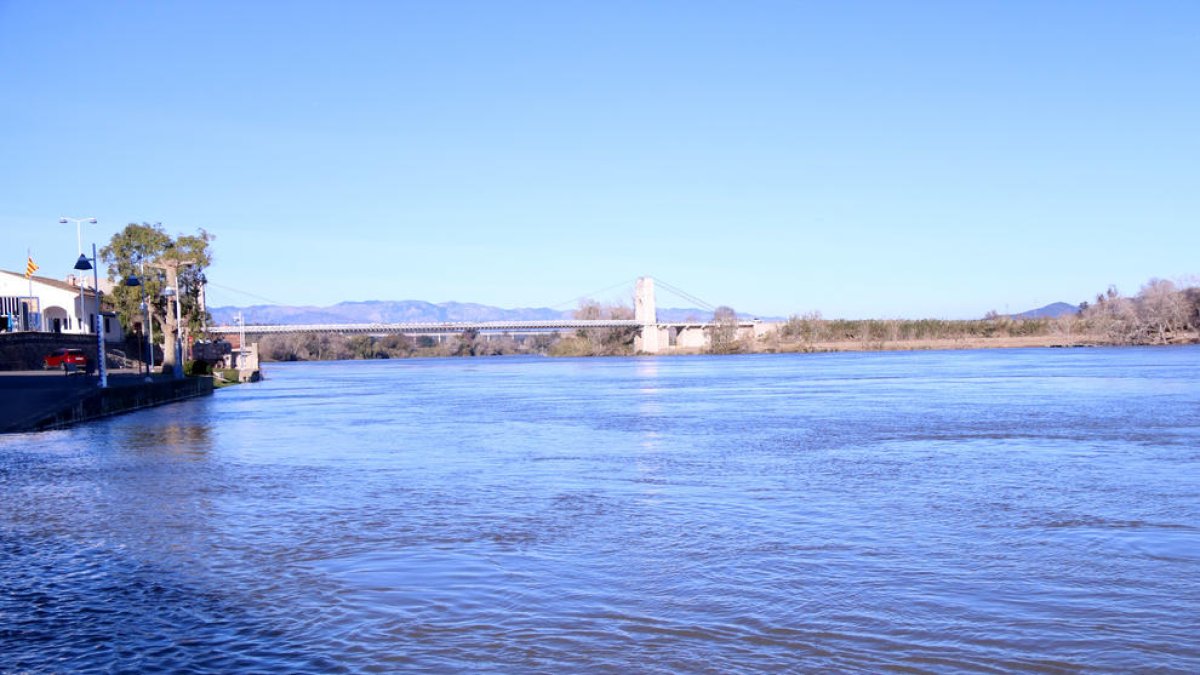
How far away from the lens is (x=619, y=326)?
11388 centimetres

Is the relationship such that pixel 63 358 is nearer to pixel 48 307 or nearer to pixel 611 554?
pixel 48 307

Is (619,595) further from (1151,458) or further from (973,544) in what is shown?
(1151,458)

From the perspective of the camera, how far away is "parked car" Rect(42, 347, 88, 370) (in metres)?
40.2

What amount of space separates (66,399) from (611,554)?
19968mm

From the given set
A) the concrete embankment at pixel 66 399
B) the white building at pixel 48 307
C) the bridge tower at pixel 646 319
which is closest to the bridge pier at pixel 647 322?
the bridge tower at pixel 646 319

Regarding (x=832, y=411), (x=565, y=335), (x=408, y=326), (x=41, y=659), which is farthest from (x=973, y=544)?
(x=565, y=335)

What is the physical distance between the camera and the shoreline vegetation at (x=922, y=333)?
3393 inches

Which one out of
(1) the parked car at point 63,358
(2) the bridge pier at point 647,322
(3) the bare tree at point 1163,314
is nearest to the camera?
(1) the parked car at point 63,358

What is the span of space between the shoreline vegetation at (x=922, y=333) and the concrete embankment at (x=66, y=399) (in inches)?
3033

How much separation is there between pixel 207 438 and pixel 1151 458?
15643mm

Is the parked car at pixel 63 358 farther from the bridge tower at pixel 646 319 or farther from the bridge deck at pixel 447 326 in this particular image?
the bridge tower at pixel 646 319

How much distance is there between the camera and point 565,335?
Result: 13225 centimetres

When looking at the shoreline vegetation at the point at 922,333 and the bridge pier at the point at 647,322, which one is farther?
the bridge pier at the point at 647,322

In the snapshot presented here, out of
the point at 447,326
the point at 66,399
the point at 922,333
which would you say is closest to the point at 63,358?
the point at 66,399
